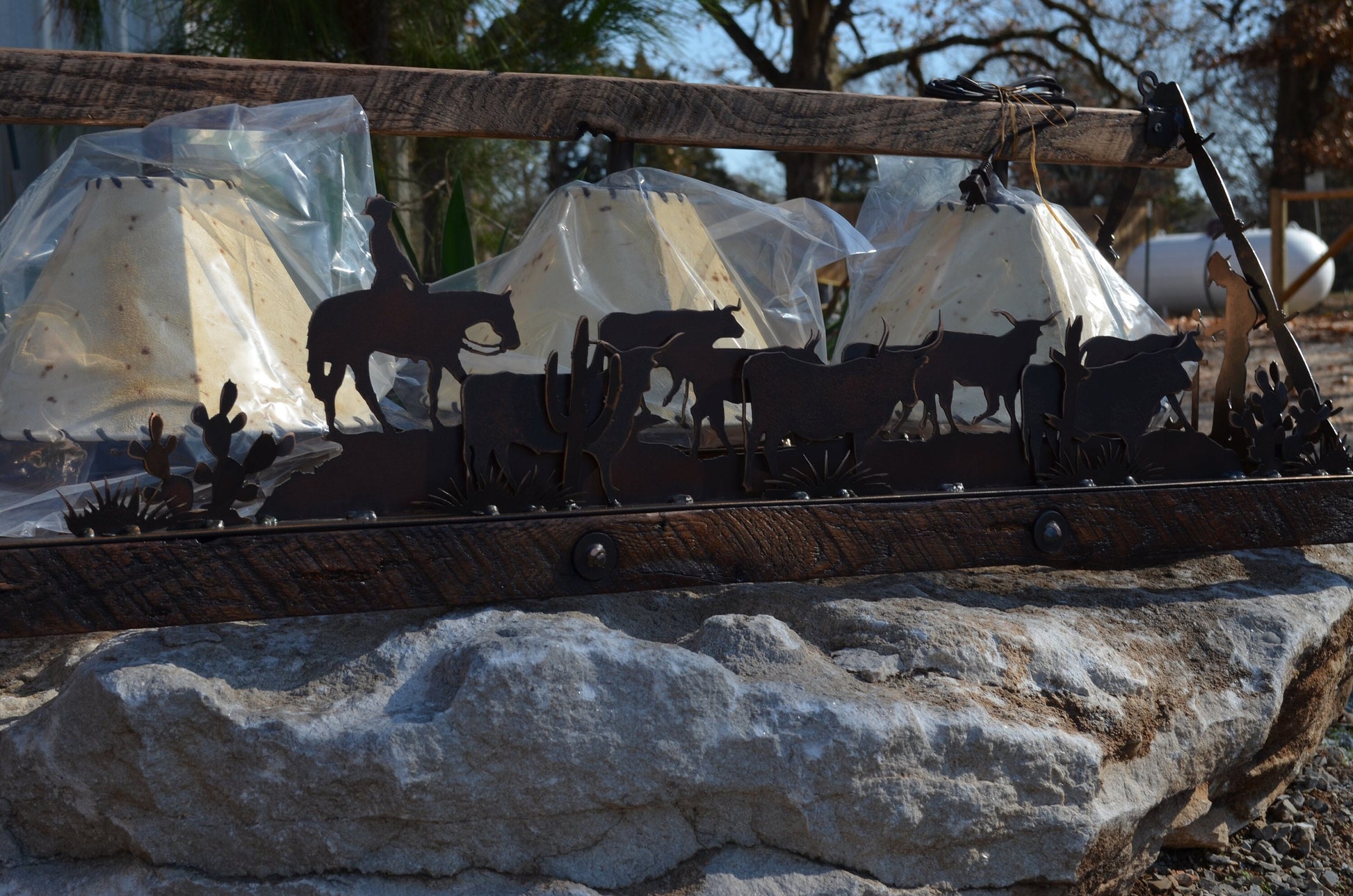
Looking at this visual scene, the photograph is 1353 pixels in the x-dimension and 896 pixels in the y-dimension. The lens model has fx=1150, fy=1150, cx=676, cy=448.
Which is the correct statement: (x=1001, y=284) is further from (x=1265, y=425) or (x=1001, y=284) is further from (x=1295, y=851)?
(x=1295, y=851)

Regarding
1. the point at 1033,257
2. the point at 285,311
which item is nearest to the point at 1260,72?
the point at 1033,257

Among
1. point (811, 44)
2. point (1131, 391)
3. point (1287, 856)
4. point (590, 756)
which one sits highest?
point (811, 44)

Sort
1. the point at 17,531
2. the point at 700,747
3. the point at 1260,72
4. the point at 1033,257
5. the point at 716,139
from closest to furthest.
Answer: the point at 700,747, the point at 17,531, the point at 716,139, the point at 1033,257, the point at 1260,72

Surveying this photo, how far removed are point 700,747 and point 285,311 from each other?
3.05ft

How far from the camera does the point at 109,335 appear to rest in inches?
62.9

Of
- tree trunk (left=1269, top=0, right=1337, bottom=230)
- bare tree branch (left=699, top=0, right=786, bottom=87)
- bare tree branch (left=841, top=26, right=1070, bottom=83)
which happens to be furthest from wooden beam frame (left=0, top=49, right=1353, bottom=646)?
tree trunk (left=1269, top=0, right=1337, bottom=230)

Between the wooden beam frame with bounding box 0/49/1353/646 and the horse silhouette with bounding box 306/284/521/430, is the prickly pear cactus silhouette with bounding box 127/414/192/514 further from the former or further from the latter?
the horse silhouette with bounding box 306/284/521/430

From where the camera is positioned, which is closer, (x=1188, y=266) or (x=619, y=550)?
(x=619, y=550)

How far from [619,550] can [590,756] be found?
258 mm

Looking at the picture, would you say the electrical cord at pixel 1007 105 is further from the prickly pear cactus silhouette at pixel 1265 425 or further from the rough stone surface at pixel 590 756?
the rough stone surface at pixel 590 756

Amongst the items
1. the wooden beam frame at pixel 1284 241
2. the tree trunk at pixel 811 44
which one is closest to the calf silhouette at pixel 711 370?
the tree trunk at pixel 811 44

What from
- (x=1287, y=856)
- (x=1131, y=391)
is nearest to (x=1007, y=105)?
(x=1131, y=391)

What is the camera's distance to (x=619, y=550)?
142 centimetres

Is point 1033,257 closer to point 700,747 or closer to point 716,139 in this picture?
point 716,139
